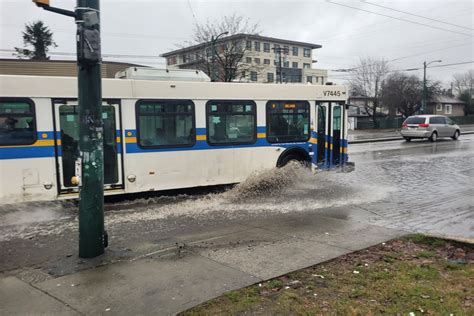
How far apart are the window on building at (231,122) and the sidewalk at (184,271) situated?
3.80 metres

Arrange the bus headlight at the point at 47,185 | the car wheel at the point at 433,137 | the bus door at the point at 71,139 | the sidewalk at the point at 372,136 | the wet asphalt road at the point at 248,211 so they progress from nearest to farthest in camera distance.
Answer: the wet asphalt road at the point at 248,211 < the bus headlight at the point at 47,185 < the bus door at the point at 71,139 < the car wheel at the point at 433,137 < the sidewalk at the point at 372,136

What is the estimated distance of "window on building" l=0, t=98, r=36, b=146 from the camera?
8.37 m

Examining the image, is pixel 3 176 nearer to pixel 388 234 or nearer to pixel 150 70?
pixel 150 70

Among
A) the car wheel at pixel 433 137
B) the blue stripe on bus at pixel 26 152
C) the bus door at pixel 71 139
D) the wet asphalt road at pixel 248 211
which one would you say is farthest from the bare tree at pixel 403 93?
the blue stripe on bus at pixel 26 152

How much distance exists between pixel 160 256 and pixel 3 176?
14.8 ft

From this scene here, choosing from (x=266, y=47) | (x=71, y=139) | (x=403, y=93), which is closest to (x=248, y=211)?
(x=71, y=139)

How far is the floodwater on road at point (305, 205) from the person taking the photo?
7.78 m

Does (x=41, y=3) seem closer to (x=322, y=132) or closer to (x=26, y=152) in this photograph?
(x=26, y=152)

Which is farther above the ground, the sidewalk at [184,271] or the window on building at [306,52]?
the window on building at [306,52]

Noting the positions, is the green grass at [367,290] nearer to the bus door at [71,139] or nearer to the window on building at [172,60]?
the bus door at [71,139]

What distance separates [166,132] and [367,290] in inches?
264

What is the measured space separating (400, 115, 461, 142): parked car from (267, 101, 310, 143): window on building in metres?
20.1

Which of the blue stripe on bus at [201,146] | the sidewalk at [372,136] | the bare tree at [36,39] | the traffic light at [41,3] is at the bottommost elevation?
the sidewalk at [372,136]

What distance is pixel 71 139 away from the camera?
352 inches
